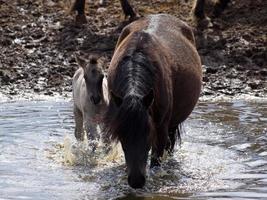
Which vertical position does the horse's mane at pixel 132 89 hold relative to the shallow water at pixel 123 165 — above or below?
above

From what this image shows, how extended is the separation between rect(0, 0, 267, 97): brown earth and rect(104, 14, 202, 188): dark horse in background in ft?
11.7

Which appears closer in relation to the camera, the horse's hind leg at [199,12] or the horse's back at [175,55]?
the horse's back at [175,55]

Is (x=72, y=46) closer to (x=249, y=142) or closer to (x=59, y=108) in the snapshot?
(x=59, y=108)

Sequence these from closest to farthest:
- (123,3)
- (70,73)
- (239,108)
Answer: (239,108) → (70,73) → (123,3)

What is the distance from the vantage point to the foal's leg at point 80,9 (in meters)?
13.8

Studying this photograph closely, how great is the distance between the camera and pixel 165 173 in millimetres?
6859

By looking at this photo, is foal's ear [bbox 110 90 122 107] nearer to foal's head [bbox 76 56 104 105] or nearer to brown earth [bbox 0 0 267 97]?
foal's head [bbox 76 56 104 105]

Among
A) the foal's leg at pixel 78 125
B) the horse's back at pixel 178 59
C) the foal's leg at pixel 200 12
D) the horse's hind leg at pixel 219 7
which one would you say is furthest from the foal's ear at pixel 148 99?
the horse's hind leg at pixel 219 7

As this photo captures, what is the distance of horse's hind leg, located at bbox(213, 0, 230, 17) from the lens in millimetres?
13984

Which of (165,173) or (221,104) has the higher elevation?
(165,173)

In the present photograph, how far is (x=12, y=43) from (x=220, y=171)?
22.9 ft

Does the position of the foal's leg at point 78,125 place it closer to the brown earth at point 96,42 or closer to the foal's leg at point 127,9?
the brown earth at point 96,42

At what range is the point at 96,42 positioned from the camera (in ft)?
42.5

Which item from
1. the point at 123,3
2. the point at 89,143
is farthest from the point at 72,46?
the point at 89,143
